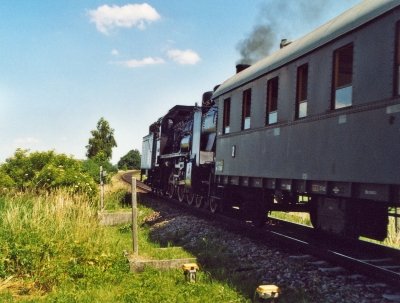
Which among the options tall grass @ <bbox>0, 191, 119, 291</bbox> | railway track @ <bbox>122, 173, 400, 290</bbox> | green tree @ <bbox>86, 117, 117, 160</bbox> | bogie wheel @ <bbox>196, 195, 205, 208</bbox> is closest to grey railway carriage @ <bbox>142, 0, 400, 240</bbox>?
railway track @ <bbox>122, 173, 400, 290</bbox>

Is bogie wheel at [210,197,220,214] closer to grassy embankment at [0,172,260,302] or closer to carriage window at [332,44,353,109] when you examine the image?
grassy embankment at [0,172,260,302]

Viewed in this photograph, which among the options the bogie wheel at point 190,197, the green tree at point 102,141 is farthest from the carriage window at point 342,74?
the green tree at point 102,141

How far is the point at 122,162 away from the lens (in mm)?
90750

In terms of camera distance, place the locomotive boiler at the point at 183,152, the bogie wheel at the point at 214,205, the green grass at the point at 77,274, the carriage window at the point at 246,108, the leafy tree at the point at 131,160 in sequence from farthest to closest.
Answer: the leafy tree at the point at 131,160 < the locomotive boiler at the point at 183,152 < the bogie wheel at the point at 214,205 < the carriage window at the point at 246,108 < the green grass at the point at 77,274

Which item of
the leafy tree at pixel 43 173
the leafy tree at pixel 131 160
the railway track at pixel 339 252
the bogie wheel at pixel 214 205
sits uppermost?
the leafy tree at pixel 131 160

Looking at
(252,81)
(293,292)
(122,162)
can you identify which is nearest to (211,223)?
(252,81)

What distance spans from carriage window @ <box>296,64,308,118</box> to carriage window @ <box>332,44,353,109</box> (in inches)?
35.3

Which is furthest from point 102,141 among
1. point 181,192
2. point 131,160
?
point 181,192

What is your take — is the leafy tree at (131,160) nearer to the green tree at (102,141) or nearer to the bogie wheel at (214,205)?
the green tree at (102,141)

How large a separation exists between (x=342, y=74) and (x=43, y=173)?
9882 millimetres

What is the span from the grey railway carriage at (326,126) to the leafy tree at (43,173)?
496 cm

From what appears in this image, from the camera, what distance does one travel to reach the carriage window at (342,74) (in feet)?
20.2

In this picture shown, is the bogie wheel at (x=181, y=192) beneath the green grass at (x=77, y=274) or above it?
above

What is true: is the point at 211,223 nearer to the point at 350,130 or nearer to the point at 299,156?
the point at 299,156
